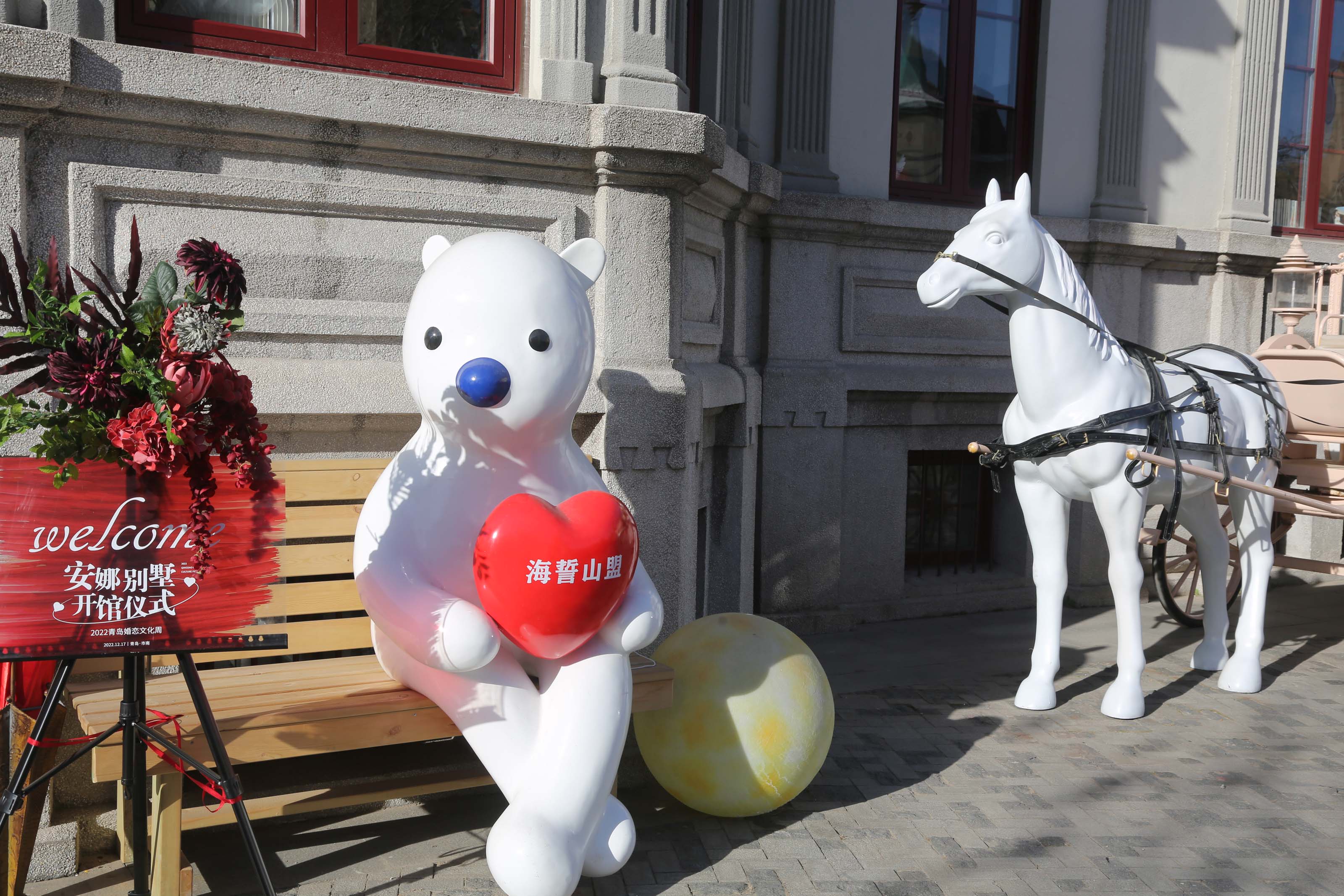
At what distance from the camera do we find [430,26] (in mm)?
4699

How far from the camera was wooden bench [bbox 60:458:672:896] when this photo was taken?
324 centimetres

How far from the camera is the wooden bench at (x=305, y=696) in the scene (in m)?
3.24

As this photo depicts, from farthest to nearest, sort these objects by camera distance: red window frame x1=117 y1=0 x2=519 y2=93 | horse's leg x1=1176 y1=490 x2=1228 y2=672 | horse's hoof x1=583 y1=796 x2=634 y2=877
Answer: horse's leg x1=1176 y1=490 x2=1228 y2=672 < red window frame x1=117 y1=0 x2=519 y2=93 < horse's hoof x1=583 y1=796 x2=634 y2=877

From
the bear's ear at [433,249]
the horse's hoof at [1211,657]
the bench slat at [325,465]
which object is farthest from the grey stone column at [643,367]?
the horse's hoof at [1211,657]

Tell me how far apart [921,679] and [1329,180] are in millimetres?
6173

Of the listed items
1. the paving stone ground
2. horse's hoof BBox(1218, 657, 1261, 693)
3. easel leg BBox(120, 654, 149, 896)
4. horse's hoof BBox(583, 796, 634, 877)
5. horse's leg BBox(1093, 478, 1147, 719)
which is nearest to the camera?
easel leg BBox(120, 654, 149, 896)

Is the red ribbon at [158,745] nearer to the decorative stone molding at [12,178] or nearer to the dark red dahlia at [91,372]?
the dark red dahlia at [91,372]

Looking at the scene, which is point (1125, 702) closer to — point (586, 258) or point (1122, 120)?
point (586, 258)

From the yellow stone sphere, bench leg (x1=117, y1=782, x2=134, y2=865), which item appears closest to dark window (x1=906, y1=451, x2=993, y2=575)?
the yellow stone sphere

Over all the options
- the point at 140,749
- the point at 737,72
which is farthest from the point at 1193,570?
the point at 140,749

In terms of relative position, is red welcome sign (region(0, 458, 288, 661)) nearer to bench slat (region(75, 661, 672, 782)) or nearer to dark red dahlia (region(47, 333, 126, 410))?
dark red dahlia (region(47, 333, 126, 410))

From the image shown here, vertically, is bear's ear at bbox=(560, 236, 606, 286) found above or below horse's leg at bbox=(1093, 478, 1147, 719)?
above

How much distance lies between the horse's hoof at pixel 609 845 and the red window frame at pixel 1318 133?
26.1 ft

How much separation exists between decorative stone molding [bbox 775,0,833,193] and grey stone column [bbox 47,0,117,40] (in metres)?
4.06
